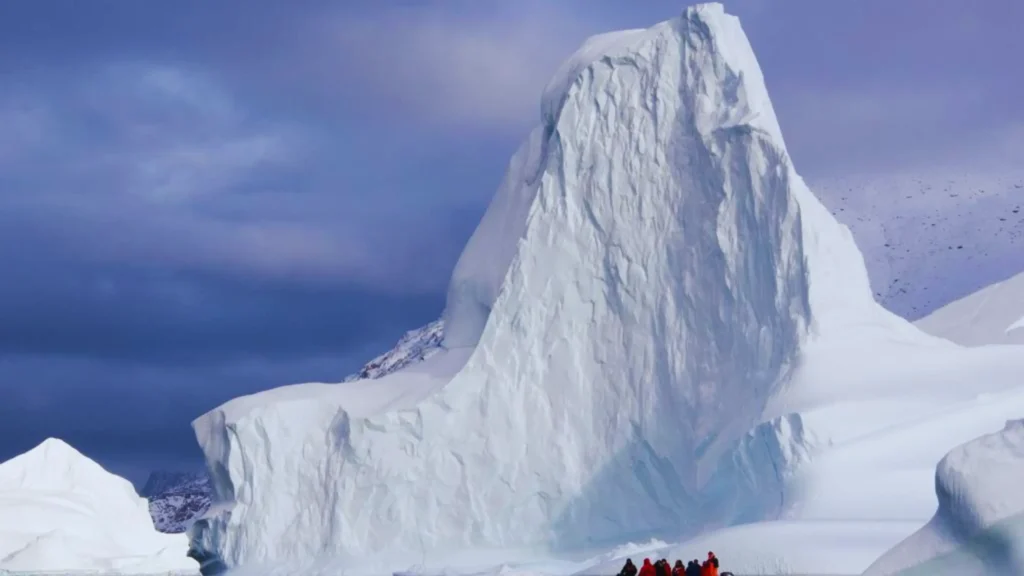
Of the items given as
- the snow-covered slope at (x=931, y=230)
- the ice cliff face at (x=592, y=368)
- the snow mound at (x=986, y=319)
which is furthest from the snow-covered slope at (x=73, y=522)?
the snow-covered slope at (x=931, y=230)

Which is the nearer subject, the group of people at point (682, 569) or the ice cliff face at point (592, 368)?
the group of people at point (682, 569)

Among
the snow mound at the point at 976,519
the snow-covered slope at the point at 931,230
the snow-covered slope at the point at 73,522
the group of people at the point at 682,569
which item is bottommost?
the snow mound at the point at 976,519

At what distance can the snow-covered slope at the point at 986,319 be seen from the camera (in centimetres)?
3316

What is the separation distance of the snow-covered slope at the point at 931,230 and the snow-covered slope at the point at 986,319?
1905cm

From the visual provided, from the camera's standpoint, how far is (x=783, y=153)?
27.4 m

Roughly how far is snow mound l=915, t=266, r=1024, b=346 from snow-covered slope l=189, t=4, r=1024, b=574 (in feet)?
20.0

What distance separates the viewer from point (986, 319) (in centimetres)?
3509

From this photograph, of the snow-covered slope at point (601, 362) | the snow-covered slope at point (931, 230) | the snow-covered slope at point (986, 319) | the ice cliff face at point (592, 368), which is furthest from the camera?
the snow-covered slope at point (931, 230)

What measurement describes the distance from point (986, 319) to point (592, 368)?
11923 millimetres

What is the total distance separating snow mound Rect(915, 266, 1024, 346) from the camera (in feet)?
109

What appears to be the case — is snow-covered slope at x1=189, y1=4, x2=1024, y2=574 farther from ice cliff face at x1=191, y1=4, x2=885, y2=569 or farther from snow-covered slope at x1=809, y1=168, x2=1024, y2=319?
snow-covered slope at x1=809, y1=168, x2=1024, y2=319

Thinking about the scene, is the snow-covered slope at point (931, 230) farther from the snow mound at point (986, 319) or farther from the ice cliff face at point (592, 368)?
the ice cliff face at point (592, 368)

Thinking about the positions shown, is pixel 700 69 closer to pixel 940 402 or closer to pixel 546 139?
pixel 546 139

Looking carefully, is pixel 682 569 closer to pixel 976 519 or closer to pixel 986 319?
pixel 976 519
